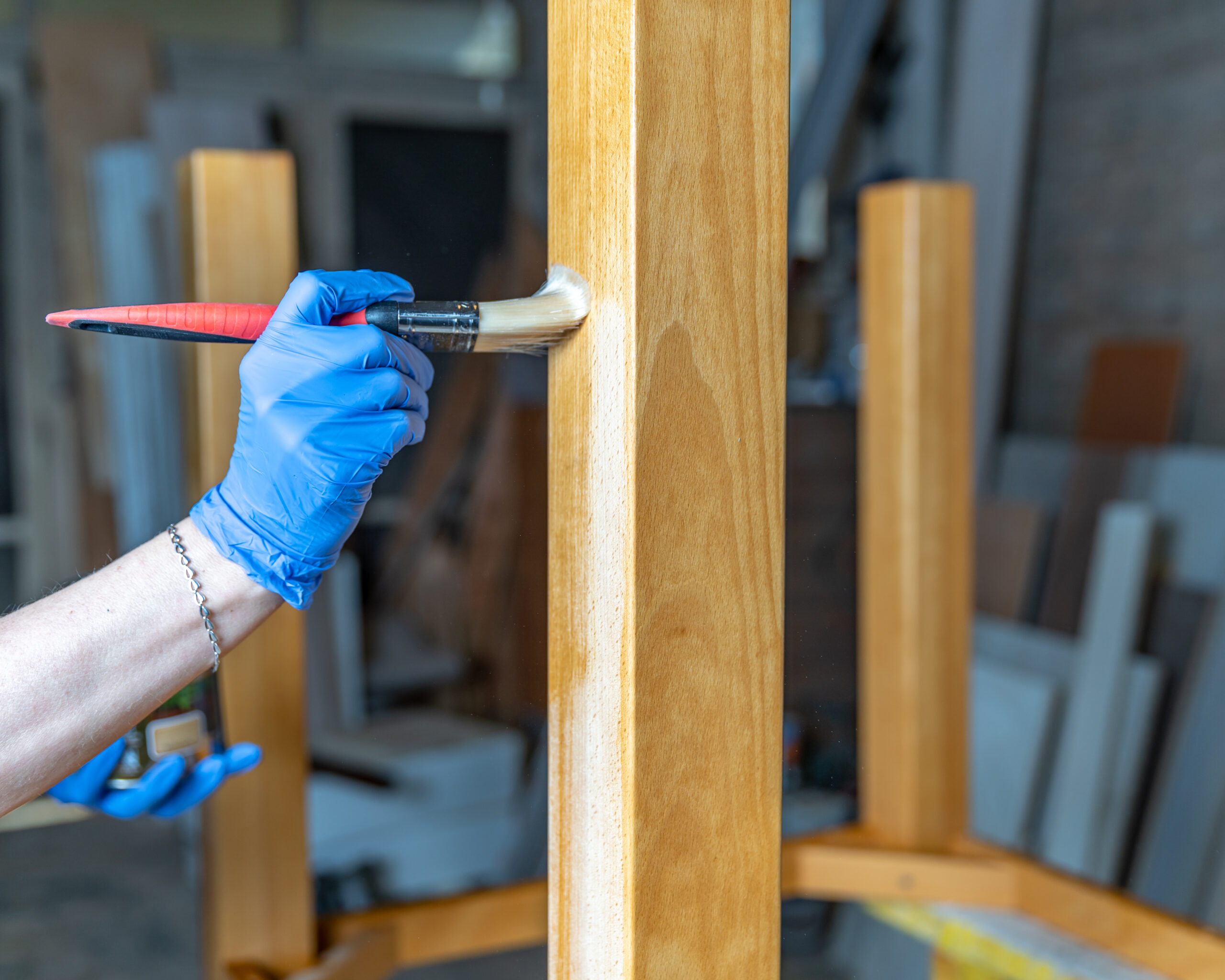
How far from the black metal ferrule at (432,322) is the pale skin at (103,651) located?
21cm

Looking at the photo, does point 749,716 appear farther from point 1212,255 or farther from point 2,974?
point 2,974

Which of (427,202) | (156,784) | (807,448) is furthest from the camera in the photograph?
(427,202)

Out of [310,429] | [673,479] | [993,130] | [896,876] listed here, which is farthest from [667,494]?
[993,130]

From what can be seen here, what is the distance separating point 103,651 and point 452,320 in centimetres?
32

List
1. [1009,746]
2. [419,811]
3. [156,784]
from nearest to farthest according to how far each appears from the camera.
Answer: [156,784]
[1009,746]
[419,811]

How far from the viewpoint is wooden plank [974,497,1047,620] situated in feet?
8.79

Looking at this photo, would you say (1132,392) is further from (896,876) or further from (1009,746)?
(896,876)

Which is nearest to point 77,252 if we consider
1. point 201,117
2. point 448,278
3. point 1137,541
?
point 201,117

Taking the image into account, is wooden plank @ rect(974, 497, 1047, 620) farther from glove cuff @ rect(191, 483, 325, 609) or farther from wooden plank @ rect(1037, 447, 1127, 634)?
glove cuff @ rect(191, 483, 325, 609)

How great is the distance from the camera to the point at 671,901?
0.60m

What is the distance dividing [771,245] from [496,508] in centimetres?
278

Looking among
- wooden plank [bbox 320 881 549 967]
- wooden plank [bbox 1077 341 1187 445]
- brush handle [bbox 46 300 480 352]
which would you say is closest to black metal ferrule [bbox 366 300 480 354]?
brush handle [bbox 46 300 480 352]

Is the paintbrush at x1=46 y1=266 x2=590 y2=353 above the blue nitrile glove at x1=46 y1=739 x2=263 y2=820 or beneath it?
above

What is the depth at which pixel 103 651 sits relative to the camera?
26.8 inches
